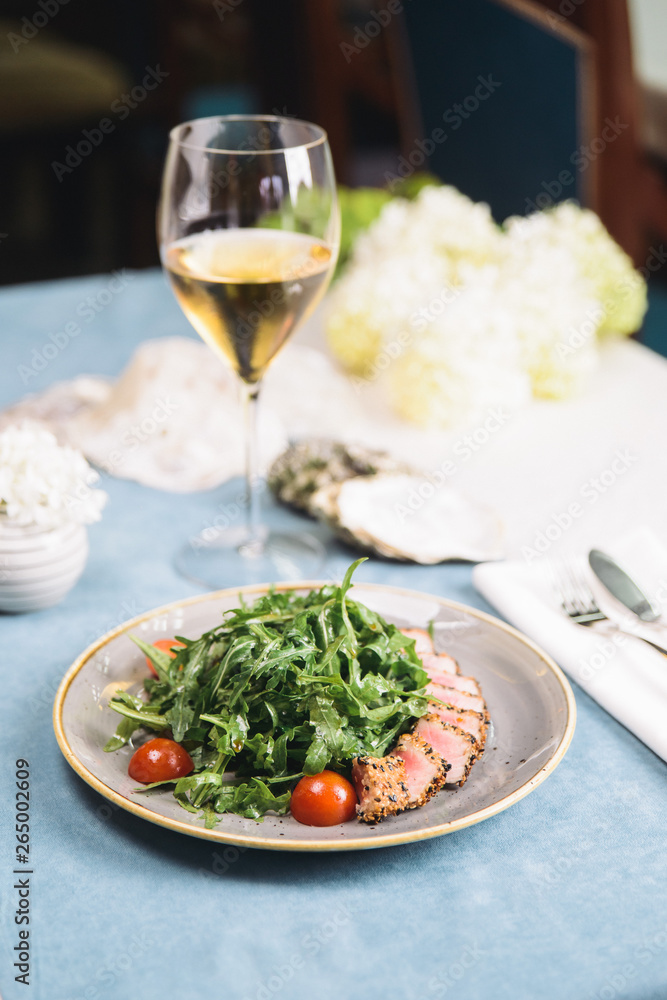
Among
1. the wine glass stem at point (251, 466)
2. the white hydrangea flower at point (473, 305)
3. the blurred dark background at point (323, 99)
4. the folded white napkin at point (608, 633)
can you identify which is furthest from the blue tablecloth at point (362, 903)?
the blurred dark background at point (323, 99)

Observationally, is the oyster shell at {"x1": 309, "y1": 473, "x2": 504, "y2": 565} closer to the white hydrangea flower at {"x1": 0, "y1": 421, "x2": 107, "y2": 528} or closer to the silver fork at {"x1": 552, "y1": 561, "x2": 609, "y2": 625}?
the silver fork at {"x1": 552, "y1": 561, "x2": 609, "y2": 625}

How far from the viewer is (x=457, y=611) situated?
933 mm

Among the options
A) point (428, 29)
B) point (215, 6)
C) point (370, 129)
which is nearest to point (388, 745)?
point (428, 29)

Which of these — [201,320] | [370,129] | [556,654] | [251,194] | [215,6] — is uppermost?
[251,194]

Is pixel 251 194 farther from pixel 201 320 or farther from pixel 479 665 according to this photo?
pixel 479 665

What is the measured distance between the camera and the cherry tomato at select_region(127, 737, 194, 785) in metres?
0.72

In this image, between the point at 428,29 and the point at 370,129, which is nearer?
the point at 428,29

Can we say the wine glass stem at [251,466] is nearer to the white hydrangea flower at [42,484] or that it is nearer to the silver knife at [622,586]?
the white hydrangea flower at [42,484]

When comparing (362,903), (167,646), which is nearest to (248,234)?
(167,646)

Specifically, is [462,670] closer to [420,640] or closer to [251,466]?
[420,640]

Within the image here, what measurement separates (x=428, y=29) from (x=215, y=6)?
3.14 metres

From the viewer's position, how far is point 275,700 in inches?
29.4

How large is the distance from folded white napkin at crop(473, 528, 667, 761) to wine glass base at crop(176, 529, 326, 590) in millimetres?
206

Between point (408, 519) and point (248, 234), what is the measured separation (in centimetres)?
38
